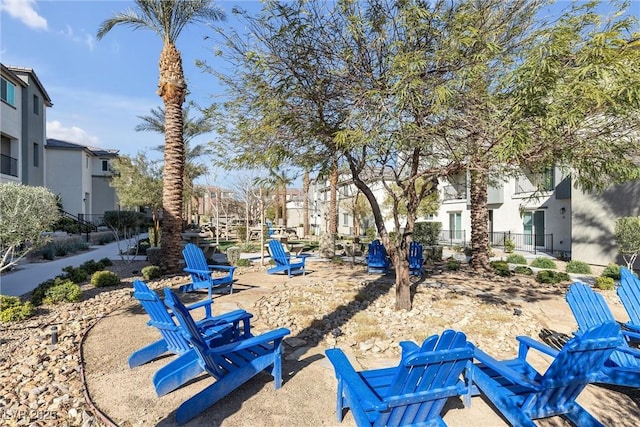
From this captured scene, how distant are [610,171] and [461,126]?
8.86 ft

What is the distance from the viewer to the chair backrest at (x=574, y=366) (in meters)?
2.69

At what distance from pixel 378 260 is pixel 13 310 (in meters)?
8.37

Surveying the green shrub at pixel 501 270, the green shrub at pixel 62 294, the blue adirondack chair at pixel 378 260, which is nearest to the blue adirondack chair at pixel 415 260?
the blue adirondack chair at pixel 378 260

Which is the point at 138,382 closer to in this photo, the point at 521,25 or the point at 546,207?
the point at 521,25

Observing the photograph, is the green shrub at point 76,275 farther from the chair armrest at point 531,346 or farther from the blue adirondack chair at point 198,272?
the chair armrest at point 531,346

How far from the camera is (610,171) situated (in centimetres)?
580

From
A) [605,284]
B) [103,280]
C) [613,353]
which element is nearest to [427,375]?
[613,353]

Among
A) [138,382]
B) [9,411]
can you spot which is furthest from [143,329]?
[9,411]

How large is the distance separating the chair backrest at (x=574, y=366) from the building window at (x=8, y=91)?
2558cm

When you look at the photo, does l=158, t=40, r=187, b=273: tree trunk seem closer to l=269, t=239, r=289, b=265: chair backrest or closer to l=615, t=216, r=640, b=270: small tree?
l=269, t=239, r=289, b=265: chair backrest

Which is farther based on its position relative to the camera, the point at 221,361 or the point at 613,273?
the point at 613,273

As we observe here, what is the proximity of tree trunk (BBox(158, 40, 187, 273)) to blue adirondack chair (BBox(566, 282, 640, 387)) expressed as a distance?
9514mm

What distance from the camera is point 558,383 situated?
2.80m

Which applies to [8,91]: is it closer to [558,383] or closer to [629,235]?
[558,383]
